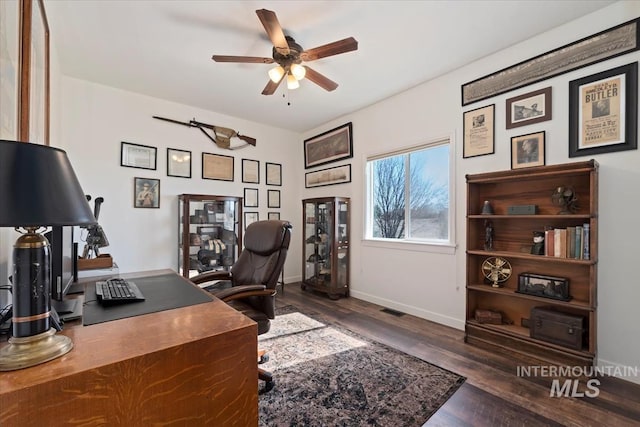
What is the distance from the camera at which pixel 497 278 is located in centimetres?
262

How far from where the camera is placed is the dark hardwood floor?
1614 millimetres

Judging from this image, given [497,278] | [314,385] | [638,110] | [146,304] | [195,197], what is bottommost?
[314,385]

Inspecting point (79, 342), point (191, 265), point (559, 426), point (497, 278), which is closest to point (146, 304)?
point (79, 342)

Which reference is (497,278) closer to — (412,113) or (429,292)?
(429,292)

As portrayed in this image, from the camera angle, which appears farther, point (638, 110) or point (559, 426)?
point (638, 110)

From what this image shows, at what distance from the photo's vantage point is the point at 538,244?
2326 millimetres

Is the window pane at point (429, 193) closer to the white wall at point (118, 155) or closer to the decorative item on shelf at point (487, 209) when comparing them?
the decorative item on shelf at point (487, 209)

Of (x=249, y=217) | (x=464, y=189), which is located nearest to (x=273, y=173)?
(x=249, y=217)

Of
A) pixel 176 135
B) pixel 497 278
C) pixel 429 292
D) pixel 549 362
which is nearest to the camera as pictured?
pixel 549 362

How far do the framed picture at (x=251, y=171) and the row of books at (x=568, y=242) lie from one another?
3.77m

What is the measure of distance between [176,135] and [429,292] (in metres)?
3.83

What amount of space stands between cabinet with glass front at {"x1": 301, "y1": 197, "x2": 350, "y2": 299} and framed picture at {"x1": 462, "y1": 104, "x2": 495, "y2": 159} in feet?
5.84

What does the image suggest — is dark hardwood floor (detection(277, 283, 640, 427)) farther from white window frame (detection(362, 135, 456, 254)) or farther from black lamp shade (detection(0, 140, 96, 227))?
black lamp shade (detection(0, 140, 96, 227))

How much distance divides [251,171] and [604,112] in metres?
4.06
